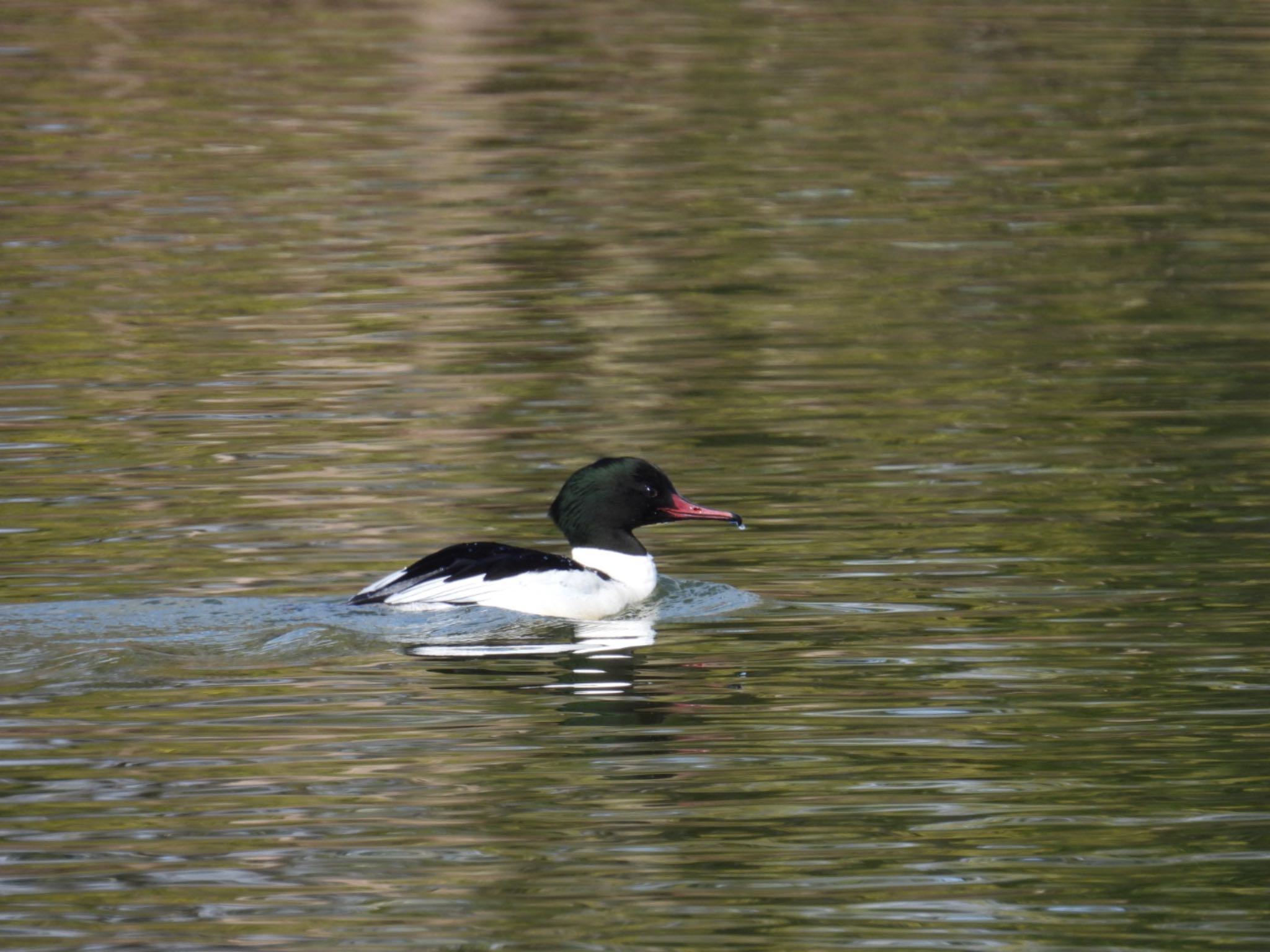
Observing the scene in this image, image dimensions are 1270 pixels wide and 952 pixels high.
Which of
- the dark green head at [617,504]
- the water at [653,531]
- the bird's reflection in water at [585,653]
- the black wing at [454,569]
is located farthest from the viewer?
the dark green head at [617,504]

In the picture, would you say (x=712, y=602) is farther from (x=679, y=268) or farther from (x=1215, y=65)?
(x=1215, y=65)

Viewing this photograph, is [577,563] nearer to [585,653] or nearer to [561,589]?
[561,589]

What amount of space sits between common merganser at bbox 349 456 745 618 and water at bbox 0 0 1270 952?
17 centimetres

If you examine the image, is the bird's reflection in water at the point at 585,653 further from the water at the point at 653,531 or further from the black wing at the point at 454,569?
the black wing at the point at 454,569

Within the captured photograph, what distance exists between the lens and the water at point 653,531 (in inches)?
295

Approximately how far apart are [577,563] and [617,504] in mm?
360

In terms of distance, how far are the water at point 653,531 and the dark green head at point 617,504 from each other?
16.9 inches

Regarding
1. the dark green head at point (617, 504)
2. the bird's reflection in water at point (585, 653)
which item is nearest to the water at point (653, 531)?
the bird's reflection in water at point (585, 653)

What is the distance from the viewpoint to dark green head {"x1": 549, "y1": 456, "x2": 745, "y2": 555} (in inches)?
460

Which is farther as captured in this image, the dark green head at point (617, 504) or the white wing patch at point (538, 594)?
the dark green head at point (617, 504)

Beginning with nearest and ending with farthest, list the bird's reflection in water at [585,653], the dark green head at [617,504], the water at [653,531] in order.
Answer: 1. the water at [653,531]
2. the bird's reflection in water at [585,653]
3. the dark green head at [617,504]

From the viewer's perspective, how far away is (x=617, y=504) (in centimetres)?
1177

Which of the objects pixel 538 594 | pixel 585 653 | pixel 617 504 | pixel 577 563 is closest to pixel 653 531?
pixel 617 504

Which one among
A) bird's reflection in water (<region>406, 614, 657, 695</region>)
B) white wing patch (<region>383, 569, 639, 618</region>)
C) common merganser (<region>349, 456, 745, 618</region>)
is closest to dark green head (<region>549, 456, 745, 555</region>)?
common merganser (<region>349, 456, 745, 618</region>)
